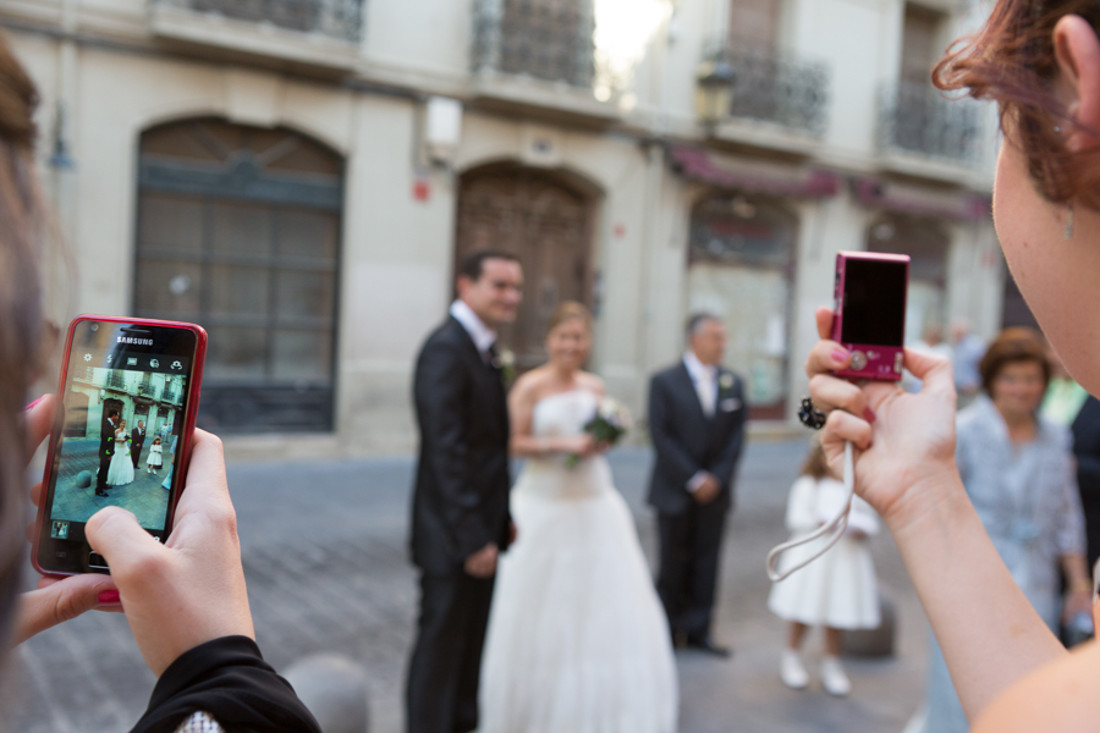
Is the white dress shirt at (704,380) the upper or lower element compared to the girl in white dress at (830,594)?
upper

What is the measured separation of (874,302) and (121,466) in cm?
114

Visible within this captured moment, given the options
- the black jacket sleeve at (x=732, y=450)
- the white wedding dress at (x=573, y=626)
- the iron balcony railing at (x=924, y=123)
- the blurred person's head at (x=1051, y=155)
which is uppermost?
the iron balcony railing at (x=924, y=123)

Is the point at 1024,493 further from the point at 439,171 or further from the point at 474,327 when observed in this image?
the point at 439,171

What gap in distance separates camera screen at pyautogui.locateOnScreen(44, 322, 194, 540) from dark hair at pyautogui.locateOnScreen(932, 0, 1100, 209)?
3.20 feet

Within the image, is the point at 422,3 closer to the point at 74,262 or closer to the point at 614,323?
the point at 614,323

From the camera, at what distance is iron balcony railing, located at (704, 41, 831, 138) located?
1532cm

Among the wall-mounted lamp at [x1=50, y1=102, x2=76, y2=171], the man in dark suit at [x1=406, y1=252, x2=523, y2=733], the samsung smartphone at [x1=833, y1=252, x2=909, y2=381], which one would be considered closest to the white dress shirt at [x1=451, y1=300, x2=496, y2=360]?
the man in dark suit at [x1=406, y1=252, x2=523, y2=733]

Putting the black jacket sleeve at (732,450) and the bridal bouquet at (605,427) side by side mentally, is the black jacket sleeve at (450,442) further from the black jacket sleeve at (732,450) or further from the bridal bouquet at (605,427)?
the black jacket sleeve at (732,450)

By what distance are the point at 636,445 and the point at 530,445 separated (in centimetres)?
898

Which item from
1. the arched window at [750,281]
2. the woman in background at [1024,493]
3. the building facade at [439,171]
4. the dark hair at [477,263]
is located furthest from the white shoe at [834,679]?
the arched window at [750,281]

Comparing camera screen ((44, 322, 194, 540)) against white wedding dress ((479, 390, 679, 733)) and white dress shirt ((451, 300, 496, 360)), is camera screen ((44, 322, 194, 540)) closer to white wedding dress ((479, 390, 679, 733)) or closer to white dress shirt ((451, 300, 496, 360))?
white dress shirt ((451, 300, 496, 360))

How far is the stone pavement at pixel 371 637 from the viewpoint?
4426 millimetres

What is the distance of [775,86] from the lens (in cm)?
1563

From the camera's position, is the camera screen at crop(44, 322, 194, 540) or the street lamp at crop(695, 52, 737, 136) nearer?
the camera screen at crop(44, 322, 194, 540)
